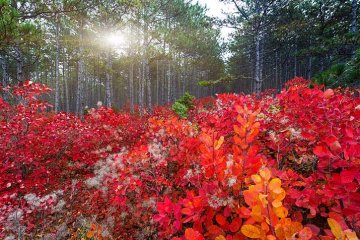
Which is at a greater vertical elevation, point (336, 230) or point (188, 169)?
point (336, 230)

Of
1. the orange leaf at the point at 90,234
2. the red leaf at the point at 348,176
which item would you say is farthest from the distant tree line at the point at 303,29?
the orange leaf at the point at 90,234

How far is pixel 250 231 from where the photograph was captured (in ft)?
3.07

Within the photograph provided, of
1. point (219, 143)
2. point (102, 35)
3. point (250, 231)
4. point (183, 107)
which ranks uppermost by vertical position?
point (102, 35)

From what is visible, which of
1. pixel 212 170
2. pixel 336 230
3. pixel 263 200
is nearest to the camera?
pixel 336 230

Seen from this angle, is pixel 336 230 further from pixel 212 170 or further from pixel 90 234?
pixel 90 234

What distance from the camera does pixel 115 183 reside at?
3.31 metres

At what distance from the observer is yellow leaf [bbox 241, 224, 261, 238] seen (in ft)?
3.03

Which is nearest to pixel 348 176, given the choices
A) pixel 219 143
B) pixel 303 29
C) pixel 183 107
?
pixel 219 143

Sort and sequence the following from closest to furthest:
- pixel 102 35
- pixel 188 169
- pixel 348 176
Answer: pixel 348 176
pixel 188 169
pixel 102 35

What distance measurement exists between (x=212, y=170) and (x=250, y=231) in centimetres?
62

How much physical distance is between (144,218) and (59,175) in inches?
132

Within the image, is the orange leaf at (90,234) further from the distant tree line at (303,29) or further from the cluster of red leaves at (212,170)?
the distant tree line at (303,29)

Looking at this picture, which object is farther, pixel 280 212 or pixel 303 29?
pixel 303 29

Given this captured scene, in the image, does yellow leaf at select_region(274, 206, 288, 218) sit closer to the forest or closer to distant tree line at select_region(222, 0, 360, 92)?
the forest
